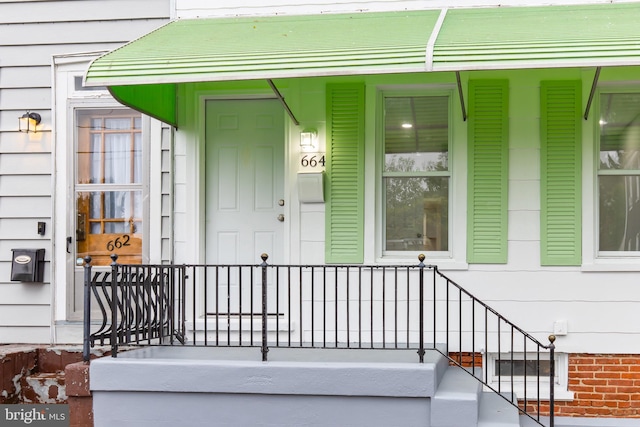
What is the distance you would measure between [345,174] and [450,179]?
101 cm

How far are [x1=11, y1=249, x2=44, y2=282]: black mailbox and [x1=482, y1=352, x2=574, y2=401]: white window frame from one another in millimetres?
4485

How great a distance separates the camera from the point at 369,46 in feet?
18.5

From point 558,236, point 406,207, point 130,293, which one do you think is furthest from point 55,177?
point 558,236

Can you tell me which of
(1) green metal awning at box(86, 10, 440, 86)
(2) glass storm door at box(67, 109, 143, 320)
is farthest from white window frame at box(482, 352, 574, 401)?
(2) glass storm door at box(67, 109, 143, 320)

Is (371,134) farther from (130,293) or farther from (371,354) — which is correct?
(130,293)

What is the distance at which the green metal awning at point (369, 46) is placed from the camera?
5.26m

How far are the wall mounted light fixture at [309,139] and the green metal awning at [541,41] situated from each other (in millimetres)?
1600

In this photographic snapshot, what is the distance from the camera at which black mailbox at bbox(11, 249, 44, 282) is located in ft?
23.8

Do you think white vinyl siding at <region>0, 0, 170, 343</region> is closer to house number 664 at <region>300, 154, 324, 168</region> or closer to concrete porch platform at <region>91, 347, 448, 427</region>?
concrete porch platform at <region>91, 347, 448, 427</region>

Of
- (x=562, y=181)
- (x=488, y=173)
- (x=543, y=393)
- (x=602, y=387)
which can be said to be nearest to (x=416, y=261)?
(x=488, y=173)

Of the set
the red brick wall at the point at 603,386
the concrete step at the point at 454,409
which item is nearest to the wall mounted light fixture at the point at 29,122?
the concrete step at the point at 454,409

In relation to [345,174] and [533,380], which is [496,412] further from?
[345,174]

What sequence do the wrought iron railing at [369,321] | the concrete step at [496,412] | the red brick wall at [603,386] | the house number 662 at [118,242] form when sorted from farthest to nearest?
the house number 662 at [118,242] < the red brick wall at [603,386] < the wrought iron railing at [369,321] < the concrete step at [496,412]

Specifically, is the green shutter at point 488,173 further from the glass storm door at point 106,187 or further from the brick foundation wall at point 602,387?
the glass storm door at point 106,187
